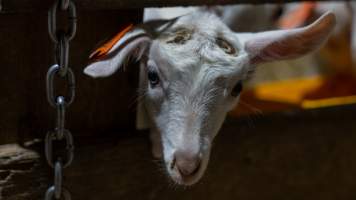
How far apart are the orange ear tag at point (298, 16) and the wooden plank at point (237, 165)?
0.61m

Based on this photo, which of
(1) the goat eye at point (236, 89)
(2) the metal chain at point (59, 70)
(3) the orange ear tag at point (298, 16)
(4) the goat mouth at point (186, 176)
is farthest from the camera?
(3) the orange ear tag at point (298, 16)

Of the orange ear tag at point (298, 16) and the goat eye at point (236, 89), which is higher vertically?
the goat eye at point (236, 89)

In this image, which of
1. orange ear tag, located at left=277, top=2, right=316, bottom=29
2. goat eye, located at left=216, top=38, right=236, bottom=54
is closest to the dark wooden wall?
goat eye, located at left=216, top=38, right=236, bottom=54

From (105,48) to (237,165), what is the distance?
1.96 feet

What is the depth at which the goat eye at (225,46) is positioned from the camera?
52.2 inches

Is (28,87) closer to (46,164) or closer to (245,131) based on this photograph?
(46,164)

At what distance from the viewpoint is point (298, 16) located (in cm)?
236

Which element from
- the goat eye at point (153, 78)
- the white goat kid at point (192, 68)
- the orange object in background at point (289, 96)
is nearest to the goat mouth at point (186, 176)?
the white goat kid at point (192, 68)

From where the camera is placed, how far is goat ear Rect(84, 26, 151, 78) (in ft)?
4.08

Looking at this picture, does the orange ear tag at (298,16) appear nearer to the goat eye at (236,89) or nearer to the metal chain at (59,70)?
the goat eye at (236,89)

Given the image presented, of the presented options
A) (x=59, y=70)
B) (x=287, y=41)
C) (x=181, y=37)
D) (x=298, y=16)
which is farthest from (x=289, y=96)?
(x=59, y=70)

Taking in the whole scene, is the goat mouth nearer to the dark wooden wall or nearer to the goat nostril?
the goat nostril

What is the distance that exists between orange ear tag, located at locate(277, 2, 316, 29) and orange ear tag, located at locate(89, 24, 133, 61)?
3.82 ft

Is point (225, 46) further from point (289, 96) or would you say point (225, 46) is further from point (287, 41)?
point (289, 96)
